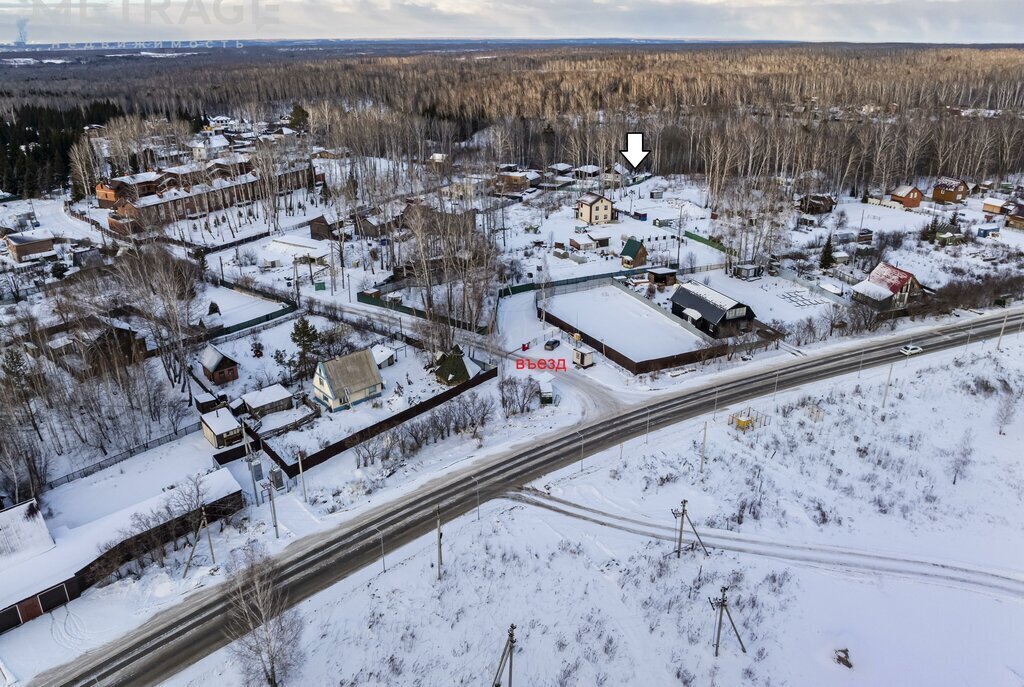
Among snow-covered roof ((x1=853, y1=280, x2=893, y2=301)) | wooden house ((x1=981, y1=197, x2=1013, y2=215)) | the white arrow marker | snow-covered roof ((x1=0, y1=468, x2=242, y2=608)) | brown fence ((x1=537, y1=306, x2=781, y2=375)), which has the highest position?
the white arrow marker

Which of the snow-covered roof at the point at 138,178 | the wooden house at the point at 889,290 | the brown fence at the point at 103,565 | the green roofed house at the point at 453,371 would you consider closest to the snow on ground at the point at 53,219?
the snow-covered roof at the point at 138,178

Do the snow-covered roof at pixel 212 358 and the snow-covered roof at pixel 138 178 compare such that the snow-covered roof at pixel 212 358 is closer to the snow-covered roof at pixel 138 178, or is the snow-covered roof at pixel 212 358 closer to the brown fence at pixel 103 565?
the brown fence at pixel 103 565

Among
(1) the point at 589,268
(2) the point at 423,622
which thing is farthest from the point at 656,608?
(1) the point at 589,268

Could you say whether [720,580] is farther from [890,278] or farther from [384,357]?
[890,278]

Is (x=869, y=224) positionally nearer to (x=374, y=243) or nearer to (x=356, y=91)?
(x=374, y=243)

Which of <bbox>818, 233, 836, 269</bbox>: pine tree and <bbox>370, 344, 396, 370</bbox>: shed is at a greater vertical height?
<bbox>818, 233, 836, 269</bbox>: pine tree

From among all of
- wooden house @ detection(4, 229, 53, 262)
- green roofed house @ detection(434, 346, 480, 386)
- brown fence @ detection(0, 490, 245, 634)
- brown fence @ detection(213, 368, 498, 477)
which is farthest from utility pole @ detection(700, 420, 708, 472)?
wooden house @ detection(4, 229, 53, 262)

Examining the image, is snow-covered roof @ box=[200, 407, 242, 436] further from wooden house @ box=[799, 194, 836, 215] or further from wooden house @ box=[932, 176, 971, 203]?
wooden house @ box=[932, 176, 971, 203]
